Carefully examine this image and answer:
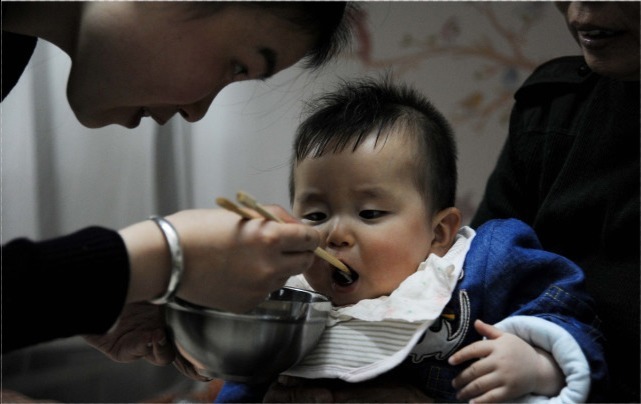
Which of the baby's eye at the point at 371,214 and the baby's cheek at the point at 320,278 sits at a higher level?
the baby's eye at the point at 371,214

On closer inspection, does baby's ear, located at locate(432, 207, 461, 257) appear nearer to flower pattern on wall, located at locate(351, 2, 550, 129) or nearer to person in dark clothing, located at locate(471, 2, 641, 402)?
person in dark clothing, located at locate(471, 2, 641, 402)

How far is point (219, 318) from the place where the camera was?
2.55 feet

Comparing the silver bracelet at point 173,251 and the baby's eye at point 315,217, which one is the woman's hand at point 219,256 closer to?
the silver bracelet at point 173,251

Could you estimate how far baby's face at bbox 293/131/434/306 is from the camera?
982 millimetres

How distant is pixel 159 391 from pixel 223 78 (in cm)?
134

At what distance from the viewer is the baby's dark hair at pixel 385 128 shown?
105cm

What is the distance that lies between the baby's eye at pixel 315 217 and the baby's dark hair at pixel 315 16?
0.23 metres

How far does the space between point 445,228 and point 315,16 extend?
1.39 ft

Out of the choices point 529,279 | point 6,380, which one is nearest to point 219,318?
point 529,279

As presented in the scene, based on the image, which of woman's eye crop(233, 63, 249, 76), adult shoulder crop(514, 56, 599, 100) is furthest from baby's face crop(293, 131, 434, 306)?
adult shoulder crop(514, 56, 599, 100)

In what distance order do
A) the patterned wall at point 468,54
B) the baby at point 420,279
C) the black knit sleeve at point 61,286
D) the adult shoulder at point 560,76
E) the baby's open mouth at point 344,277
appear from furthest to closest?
the patterned wall at point 468,54
the adult shoulder at point 560,76
the baby's open mouth at point 344,277
the baby at point 420,279
the black knit sleeve at point 61,286

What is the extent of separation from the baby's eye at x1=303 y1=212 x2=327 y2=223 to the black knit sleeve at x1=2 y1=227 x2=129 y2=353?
393 mm

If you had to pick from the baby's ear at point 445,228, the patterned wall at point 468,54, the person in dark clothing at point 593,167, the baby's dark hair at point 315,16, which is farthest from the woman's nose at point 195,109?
the patterned wall at point 468,54

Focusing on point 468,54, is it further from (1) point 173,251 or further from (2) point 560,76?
(1) point 173,251
